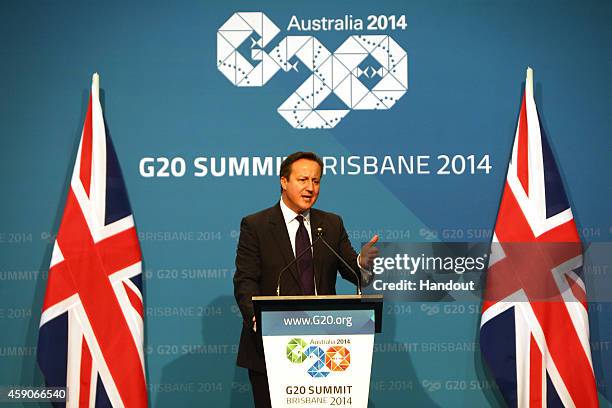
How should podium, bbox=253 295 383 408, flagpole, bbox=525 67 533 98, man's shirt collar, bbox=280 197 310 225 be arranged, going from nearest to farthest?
podium, bbox=253 295 383 408, man's shirt collar, bbox=280 197 310 225, flagpole, bbox=525 67 533 98

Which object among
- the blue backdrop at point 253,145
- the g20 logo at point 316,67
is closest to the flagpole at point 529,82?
the blue backdrop at point 253,145

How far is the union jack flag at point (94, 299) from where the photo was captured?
4316mm

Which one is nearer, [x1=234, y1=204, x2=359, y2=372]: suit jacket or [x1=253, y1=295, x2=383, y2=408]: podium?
[x1=253, y1=295, x2=383, y2=408]: podium

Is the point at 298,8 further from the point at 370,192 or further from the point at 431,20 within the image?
the point at 370,192

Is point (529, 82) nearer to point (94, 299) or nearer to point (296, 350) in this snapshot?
point (296, 350)

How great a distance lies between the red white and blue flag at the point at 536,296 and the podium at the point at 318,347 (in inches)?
66.3

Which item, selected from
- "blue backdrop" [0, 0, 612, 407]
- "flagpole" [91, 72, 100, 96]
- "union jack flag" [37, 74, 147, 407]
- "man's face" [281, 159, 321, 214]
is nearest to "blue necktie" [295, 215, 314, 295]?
"man's face" [281, 159, 321, 214]

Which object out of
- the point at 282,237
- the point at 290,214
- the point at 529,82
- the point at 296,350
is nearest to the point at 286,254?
the point at 282,237

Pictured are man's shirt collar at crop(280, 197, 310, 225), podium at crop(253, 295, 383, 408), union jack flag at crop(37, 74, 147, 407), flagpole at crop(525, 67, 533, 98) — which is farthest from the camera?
flagpole at crop(525, 67, 533, 98)

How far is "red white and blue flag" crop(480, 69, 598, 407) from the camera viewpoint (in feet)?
14.2

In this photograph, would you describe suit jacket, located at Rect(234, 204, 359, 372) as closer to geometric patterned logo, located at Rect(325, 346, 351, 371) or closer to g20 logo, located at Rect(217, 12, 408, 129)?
geometric patterned logo, located at Rect(325, 346, 351, 371)

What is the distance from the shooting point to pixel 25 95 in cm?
461

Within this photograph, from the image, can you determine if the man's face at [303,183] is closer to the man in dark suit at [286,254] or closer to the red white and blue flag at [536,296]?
the man in dark suit at [286,254]

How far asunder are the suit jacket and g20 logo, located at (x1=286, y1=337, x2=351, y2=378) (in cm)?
47
